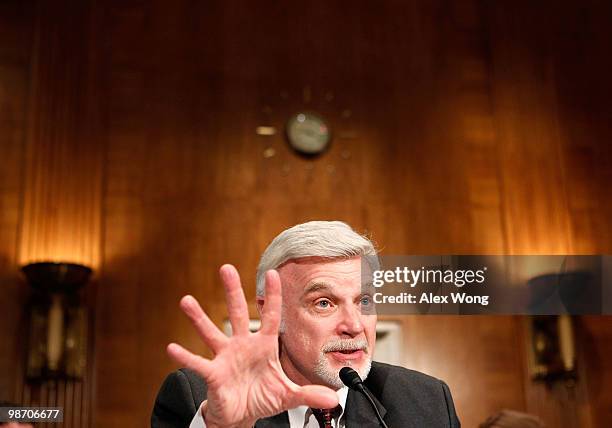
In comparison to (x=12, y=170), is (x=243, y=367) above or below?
below

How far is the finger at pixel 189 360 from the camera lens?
4.46 feet

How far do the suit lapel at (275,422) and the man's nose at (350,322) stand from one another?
9.4 inches

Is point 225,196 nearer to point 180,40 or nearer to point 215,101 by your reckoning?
point 215,101

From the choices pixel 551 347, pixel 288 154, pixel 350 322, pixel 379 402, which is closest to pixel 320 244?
pixel 350 322

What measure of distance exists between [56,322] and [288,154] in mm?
1459

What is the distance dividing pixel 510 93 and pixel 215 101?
5.42ft

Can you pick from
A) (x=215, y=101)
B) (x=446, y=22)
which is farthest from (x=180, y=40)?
(x=446, y=22)

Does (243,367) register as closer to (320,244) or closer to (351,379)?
(351,379)

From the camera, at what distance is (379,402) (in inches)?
80.0

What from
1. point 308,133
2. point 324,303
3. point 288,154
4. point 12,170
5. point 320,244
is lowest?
point 324,303

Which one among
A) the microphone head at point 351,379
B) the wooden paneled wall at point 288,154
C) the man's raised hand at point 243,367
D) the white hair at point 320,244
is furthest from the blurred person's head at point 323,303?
the wooden paneled wall at point 288,154

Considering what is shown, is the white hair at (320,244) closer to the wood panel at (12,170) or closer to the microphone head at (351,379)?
the microphone head at (351,379)

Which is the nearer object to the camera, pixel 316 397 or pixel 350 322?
pixel 316 397

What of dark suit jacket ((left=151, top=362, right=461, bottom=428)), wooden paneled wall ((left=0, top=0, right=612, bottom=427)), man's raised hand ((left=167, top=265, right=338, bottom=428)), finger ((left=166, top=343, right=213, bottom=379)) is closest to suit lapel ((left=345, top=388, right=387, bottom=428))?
dark suit jacket ((left=151, top=362, right=461, bottom=428))
